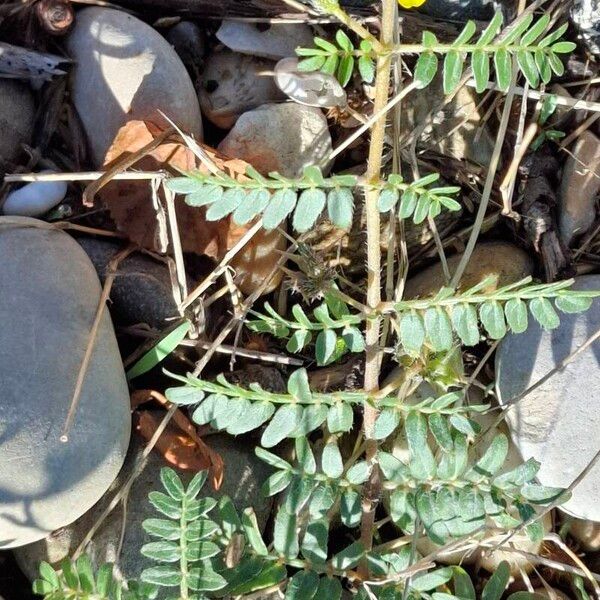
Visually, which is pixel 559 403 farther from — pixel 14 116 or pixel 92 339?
pixel 14 116

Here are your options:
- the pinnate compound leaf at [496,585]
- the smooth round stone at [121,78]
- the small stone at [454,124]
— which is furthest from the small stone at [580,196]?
the smooth round stone at [121,78]

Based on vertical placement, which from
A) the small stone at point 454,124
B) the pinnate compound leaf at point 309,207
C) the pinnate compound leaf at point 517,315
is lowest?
the small stone at point 454,124

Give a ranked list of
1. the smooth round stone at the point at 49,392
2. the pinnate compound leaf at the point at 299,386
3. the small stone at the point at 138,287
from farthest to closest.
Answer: the small stone at the point at 138,287, the smooth round stone at the point at 49,392, the pinnate compound leaf at the point at 299,386

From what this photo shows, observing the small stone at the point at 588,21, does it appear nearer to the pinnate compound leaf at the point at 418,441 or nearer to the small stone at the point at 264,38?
the small stone at the point at 264,38

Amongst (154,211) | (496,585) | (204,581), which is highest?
(154,211)

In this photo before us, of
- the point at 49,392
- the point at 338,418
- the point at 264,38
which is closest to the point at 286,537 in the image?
the point at 338,418

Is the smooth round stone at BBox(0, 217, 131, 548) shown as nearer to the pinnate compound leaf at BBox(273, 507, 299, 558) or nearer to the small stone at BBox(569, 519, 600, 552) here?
the pinnate compound leaf at BBox(273, 507, 299, 558)
